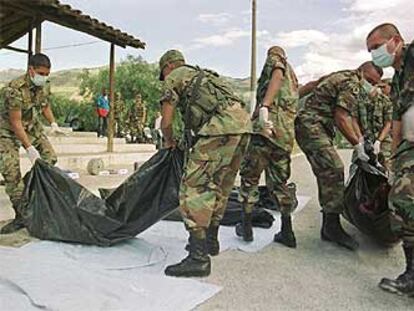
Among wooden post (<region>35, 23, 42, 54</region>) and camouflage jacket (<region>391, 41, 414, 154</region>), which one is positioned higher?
wooden post (<region>35, 23, 42, 54</region>)

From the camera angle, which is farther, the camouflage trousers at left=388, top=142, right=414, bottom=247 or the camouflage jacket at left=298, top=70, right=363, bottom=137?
the camouflage jacket at left=298, top=70, right=363, bottom=137

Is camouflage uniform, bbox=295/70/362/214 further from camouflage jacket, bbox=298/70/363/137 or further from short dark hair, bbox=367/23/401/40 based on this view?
short dark hair, bbox=367/23/401/40

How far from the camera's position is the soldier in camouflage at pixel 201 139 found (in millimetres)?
2859

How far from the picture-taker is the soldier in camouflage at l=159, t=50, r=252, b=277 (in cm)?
286

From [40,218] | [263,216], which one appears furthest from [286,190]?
[40,218]

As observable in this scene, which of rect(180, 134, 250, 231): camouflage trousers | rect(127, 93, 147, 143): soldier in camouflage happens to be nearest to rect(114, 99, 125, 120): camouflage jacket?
rect(127, 93, 147, 143): soldier in camouflage

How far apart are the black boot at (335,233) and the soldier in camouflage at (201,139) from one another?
1.18 meters

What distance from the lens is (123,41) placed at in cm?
956

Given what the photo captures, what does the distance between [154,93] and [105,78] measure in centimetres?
230

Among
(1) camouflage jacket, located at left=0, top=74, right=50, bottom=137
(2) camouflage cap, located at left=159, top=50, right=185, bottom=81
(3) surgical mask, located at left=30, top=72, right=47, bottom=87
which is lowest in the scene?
(1) camouflage jacket, located at left=0, top=74, right=50, bottom=137

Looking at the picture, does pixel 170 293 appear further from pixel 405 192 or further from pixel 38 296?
pixel 405 192

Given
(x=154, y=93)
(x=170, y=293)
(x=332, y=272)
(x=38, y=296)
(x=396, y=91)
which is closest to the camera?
(x=38, y=296)

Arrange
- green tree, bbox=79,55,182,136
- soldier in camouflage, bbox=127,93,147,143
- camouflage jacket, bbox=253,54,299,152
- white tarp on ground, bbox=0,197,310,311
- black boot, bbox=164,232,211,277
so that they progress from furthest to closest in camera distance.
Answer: green tree, bbox=79,55,182,136, soldier in camouflage, bbox=127,93,147,143, camouflage jacket, bbox=253,54,299,152, black boot, bbox=164,232,211,277, white tarp on ground, bbox=0,197,310,311

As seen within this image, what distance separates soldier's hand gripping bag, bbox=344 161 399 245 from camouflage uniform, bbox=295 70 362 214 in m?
0.10
